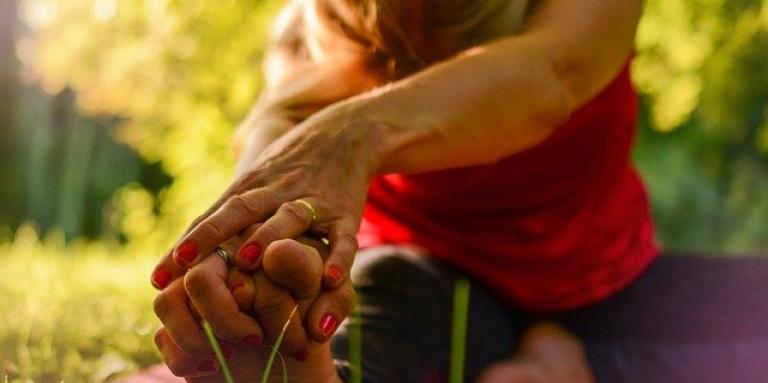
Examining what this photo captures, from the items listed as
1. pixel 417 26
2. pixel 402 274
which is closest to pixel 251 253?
pixel 417 26

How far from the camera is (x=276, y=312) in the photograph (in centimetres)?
124

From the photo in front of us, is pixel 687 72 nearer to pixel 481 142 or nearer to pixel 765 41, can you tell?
pixel 765 41

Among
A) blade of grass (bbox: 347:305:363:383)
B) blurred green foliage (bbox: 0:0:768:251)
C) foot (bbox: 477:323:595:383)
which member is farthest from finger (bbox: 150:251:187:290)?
blurred green foliage (bbox: 0:0:768:251)

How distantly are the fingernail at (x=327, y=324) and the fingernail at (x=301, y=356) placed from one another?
5 cm

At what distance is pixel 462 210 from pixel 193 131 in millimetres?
4869

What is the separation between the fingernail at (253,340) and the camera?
1.25m

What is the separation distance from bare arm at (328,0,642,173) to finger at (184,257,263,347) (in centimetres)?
32

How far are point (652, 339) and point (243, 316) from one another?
120 cm

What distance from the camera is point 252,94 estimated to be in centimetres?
643

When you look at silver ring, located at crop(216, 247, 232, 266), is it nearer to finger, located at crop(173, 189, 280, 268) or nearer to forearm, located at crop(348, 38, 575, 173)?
finger, located at crop(173, 189, 280, 268)

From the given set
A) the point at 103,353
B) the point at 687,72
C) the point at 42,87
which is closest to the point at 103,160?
the point at 42,87

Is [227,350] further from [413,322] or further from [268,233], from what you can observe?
[413,322]

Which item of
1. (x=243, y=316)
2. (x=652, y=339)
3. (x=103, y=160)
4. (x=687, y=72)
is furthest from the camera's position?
→ (x=103, y=160)

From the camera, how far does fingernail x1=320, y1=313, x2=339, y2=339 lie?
1261 millimetres
